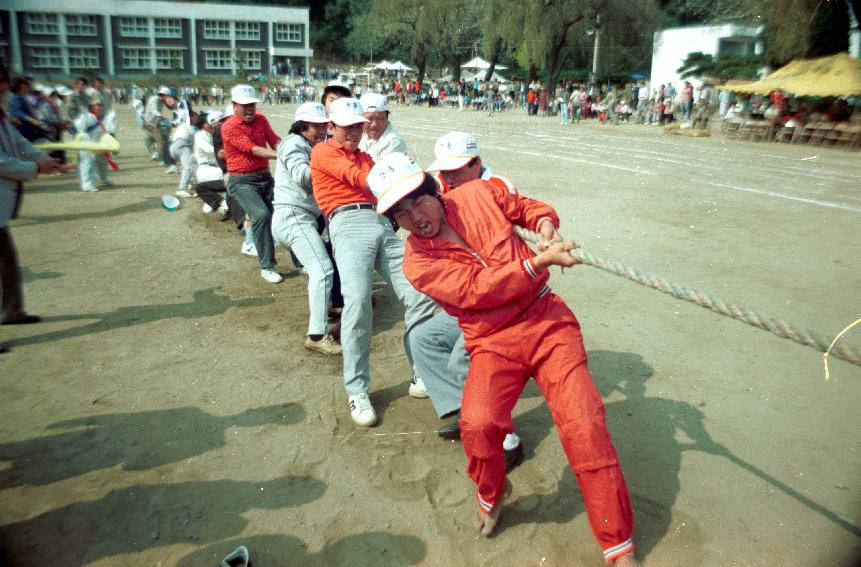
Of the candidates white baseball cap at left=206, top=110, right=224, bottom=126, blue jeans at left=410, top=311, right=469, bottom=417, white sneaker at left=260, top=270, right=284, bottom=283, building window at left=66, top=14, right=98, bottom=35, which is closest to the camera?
blue jeans at left=410, top=311, right=469, bottom=417

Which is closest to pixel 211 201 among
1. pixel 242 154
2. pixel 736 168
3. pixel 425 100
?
pixel 242 154

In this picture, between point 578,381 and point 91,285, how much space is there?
5.97 m

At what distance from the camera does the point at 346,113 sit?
15.6 ft

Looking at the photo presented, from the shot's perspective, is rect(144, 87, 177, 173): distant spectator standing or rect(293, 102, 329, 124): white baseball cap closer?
rect(293, 102, 329, 124): white baseball cap

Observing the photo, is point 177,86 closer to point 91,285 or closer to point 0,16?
point 0,16

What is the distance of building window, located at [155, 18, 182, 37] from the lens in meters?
66.9

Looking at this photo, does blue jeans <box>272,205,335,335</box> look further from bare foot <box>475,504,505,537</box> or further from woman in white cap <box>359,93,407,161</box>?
bare foot <box>475,504,505,537</box>

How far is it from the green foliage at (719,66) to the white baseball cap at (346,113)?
3821 cm

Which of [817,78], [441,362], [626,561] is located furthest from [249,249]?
[817,78]

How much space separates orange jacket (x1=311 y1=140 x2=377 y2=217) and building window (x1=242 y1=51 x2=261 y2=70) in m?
72.7

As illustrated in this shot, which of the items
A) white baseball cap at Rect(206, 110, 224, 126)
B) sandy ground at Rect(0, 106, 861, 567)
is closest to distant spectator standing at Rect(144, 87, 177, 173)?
white baseball cap at Rect(206, 110, 224, 126)

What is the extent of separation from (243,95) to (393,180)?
15.1 feet

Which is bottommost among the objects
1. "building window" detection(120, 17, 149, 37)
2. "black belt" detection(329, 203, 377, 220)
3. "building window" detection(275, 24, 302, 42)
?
"black belt" detection(329, 203, 377, 220)

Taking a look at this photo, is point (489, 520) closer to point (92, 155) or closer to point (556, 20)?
point (92, 155)
